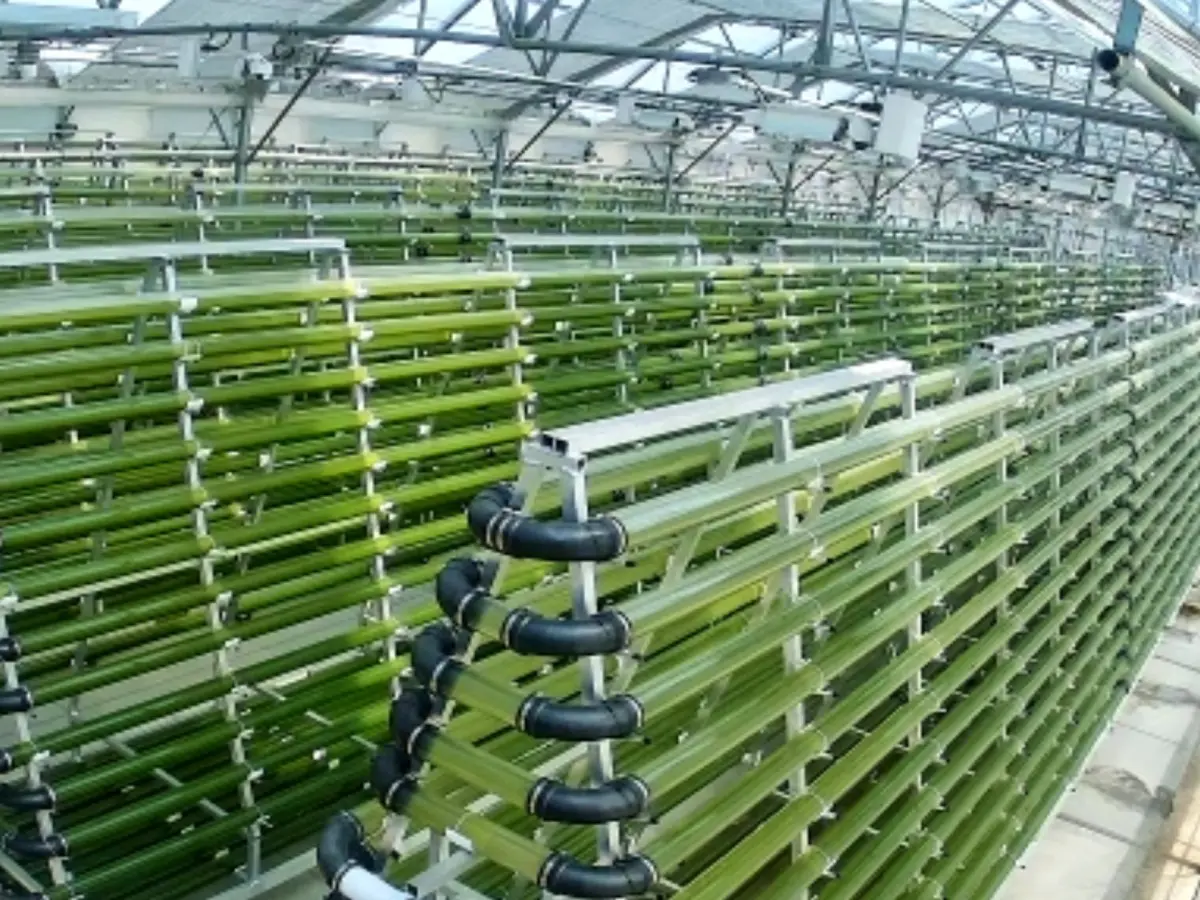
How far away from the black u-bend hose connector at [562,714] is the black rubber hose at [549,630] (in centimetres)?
8

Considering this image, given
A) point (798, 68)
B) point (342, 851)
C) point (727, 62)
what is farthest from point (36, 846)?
point (727, 62)

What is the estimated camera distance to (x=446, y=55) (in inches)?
807

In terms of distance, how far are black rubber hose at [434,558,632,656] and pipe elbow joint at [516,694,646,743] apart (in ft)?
0.27

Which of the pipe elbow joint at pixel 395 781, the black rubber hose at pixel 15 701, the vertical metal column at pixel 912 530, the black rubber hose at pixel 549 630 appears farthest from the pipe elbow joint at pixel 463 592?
the vertical metal column at pixel 912 530

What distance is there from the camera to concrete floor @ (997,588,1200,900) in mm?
4750

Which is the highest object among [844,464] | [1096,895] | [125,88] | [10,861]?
[125,88]

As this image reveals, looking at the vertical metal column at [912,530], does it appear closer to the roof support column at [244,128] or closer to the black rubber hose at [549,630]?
the black rubber hose at [549,630]

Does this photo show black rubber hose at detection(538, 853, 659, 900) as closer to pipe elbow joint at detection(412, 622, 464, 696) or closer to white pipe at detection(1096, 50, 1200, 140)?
pipe elbow joint at detection(412, 622, 464, 696)

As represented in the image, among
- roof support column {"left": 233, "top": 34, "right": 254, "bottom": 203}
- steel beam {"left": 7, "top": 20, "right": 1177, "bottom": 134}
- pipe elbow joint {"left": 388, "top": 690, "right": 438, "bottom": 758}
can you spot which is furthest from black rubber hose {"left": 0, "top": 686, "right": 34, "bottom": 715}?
roof support column {"left": 233, "top": 34, "right": 254, "bottom": 203}

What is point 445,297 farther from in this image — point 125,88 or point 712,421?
point 125,88

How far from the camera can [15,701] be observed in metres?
2.74

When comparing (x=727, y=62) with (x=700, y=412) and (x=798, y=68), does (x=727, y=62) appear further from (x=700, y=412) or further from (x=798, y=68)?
(x=700, y=412)

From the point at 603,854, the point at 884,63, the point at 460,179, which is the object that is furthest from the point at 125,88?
the point at 884,63

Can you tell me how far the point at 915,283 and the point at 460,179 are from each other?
5.69 meters
